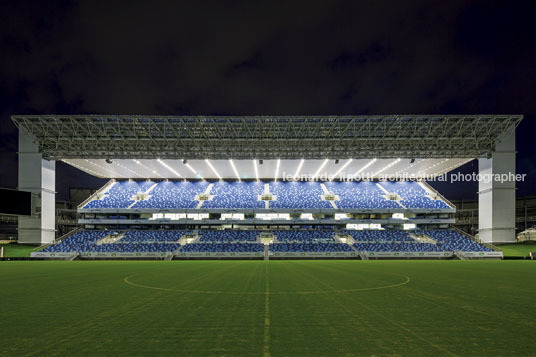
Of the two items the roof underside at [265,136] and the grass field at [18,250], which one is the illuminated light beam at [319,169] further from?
the grass field at [18,250]

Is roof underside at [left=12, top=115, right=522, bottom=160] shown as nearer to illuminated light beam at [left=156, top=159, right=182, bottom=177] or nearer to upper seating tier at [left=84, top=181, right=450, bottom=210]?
illuminated light beam at [left=156, top=159, right=182, bottom=177]

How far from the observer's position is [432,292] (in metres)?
12.5

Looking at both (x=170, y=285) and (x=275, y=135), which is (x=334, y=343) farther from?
(x=275, y=135)

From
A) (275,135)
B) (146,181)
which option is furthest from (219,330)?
(146,181)

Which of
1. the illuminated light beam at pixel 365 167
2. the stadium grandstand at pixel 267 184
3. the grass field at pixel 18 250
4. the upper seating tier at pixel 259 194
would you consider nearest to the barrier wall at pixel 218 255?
the stadium grandstand at pixel 267 184

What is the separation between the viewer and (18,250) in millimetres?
41281

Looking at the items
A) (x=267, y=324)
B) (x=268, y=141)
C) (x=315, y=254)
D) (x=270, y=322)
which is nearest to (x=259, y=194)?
(x=315, y=254)

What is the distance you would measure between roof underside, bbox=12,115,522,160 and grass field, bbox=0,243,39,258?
12.1 meters

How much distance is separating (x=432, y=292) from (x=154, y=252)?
37.0 meters

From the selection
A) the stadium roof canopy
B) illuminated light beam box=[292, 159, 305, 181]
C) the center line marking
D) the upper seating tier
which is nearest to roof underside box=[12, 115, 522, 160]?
the stadium roof canopy

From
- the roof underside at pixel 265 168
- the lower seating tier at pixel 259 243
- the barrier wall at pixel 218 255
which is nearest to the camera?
the barrier wall at pixel 218 255

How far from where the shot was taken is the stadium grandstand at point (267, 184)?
39219 mm

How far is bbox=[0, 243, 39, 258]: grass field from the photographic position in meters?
40.6

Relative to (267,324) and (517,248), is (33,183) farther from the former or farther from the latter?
(517,248)
